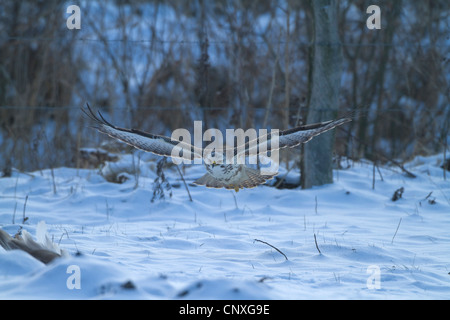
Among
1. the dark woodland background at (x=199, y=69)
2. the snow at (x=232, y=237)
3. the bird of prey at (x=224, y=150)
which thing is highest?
the dark woodland background at (x=199, y=69)

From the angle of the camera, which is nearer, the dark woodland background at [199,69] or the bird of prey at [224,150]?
the bird of prey at [224,150]

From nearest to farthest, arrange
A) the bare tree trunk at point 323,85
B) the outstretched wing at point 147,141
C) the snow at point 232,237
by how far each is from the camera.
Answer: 1. the snow at point 232,237
2. the outstretched wing at point 147,141
3. the bare tree trunk at point 323,85

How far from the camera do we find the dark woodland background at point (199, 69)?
8602mm

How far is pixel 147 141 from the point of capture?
4316mm

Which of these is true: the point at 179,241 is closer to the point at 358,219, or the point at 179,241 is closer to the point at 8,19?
the point at 358,219

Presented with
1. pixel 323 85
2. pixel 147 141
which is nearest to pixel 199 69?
pixel 323 85

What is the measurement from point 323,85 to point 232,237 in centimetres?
284

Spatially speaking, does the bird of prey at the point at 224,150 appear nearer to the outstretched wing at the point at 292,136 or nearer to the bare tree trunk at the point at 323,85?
the outstretched wing at the point at 292,136

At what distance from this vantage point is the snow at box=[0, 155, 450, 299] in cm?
280

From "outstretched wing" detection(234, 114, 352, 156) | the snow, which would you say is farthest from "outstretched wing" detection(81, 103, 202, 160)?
the snow

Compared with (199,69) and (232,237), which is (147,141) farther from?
(199,69)

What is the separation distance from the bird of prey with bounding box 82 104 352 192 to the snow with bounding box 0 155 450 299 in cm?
47

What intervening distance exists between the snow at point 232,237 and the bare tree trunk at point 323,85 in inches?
11.2

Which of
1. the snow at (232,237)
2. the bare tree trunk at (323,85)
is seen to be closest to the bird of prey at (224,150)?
the snow at (232,237)
